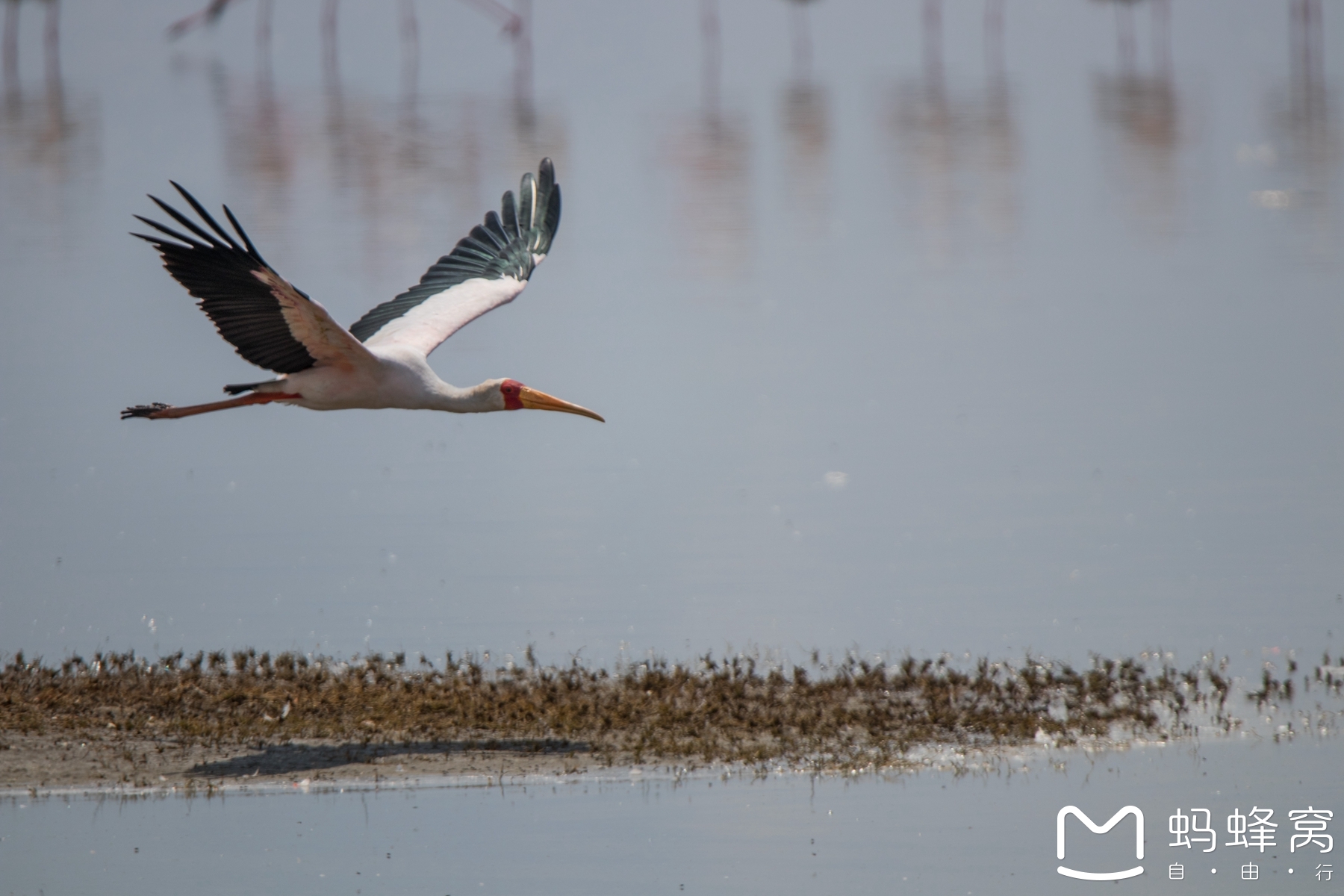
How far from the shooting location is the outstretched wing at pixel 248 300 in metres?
9.10

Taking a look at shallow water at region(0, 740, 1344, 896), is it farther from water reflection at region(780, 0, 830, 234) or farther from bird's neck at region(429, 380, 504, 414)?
water reflection at region(780, 0, 830, 234)

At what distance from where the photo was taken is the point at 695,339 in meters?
20.2

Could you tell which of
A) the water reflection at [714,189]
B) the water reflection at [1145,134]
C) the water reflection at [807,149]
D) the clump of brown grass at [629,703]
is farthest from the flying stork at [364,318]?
the water reflection at [807,149]

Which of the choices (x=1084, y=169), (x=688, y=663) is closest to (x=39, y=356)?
(x=688, y=663)

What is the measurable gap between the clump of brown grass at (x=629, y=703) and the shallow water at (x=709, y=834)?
46 cm

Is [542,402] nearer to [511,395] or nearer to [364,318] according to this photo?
[511,395]

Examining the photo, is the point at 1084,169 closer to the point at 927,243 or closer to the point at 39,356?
the point at 927,243

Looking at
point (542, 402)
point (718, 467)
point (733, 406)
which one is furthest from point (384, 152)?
point (542, 402)

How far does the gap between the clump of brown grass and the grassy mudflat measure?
0.01 m

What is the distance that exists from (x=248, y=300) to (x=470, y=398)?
1563 millimetres

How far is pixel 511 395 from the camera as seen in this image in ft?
34.8

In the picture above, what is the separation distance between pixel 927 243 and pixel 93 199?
562 inches

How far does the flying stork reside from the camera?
9258mm

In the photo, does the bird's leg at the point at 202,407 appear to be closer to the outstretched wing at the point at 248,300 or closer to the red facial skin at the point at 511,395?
the outstretched wing at the point at 248,300
